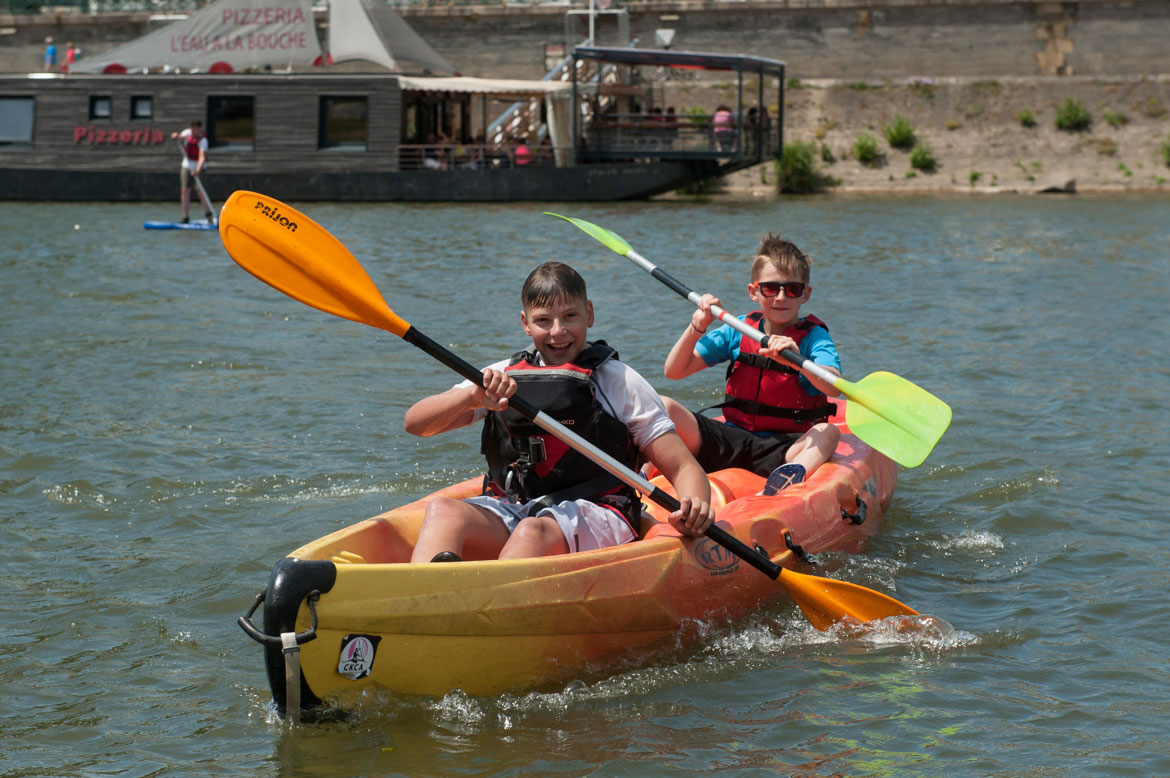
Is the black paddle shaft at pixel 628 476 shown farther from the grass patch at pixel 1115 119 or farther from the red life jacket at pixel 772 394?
the grass patch at pixel 1115 119

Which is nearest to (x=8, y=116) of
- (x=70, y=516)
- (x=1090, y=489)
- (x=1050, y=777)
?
(x=70, y=516)

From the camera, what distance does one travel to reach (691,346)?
5336 mm

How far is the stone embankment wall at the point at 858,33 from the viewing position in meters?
28.6

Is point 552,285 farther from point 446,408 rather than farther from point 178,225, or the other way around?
point 178,225

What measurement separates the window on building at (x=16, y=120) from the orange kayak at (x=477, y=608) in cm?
2080

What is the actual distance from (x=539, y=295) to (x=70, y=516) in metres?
2.78

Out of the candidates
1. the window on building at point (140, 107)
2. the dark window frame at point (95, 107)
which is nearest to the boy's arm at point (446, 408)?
the window on building at point (140, 107)

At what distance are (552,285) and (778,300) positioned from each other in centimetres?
166

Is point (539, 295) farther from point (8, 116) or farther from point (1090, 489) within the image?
point (8, 116)

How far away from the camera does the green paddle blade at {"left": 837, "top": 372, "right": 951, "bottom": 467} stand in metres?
5.04

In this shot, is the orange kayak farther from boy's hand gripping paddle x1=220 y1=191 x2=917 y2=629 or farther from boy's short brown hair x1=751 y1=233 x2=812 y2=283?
boy's short brown hair x1=751 y1=233 x2=812 y2=283

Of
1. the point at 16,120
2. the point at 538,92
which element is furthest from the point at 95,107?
the point at 538,92

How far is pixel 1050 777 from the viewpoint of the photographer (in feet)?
11.3

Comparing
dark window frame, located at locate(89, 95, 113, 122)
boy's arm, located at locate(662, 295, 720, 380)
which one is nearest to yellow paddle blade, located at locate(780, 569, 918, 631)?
boy's arm, located at locate(662, 295, 720, 380)
